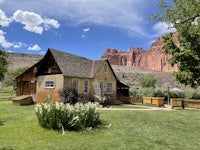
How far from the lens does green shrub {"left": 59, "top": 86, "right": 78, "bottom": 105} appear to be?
20855mm

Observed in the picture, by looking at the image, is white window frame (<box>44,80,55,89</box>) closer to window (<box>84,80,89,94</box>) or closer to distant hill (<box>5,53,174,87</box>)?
window (<box>84,80,89,94</box>)

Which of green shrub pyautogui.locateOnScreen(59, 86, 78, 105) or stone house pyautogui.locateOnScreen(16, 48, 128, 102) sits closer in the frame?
green shrub pyautogui.locateOnScreen(59, 86, 78, 105)

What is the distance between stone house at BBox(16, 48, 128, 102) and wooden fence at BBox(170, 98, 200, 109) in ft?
26.5

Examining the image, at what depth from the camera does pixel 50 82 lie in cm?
2420

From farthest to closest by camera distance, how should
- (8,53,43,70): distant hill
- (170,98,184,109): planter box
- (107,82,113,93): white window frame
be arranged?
1. (8,53,43,70): distant hill
2. (107,82,113,93): white window frame
3. (170,98,184,109): planter box

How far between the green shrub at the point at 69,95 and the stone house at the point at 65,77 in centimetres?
144

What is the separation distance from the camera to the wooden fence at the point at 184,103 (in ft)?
78.2

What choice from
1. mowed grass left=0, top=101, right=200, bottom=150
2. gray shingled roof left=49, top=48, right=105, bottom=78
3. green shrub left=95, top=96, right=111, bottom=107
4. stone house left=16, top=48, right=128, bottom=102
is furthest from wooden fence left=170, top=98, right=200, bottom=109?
mowed grass left=0, top=101, right=200, bottom=150

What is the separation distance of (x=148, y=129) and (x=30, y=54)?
113m

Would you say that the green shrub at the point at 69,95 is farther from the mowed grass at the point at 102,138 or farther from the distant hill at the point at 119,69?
the distant hill at the point at 119,69

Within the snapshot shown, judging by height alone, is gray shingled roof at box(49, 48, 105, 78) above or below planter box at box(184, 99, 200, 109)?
above

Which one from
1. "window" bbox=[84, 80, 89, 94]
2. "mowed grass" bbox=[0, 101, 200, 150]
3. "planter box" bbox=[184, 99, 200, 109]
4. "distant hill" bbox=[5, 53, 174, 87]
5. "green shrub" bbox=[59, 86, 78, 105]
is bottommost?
"mowed grass" bbox=[0, 101, 200, 150]

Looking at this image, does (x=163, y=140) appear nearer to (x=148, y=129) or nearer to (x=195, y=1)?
(x=148, y=129)

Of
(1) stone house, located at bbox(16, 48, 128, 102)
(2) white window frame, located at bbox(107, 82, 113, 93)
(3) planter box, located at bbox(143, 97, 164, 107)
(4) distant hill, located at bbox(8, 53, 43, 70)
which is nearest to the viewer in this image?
(1) stone house, located at bbox(16, 48, 128, 102)
